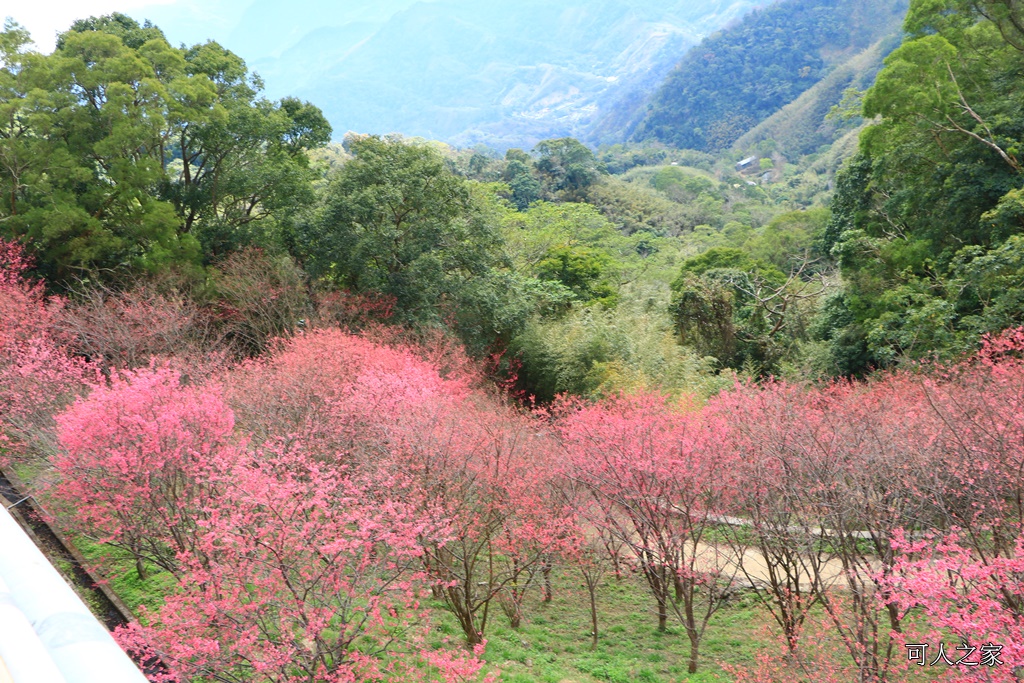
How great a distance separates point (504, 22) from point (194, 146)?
483ft

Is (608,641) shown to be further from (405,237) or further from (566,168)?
(566,168)

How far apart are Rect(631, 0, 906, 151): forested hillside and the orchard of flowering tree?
76843 millimetres

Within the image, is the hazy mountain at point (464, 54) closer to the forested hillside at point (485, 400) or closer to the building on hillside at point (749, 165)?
the building on hillside at point (749, 165)

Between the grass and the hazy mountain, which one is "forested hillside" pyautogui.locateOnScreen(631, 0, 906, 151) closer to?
the hazy mountain

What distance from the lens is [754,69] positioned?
82250 millimetres

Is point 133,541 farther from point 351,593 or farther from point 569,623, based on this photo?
point 569,623

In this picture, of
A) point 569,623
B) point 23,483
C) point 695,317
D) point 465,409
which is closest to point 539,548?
point 569,623

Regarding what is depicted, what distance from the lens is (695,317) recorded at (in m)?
18.9

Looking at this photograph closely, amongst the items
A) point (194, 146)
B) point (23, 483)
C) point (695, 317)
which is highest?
point (194, 146)

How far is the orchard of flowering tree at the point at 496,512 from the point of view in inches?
203

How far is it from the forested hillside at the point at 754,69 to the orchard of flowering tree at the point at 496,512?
7684 cm

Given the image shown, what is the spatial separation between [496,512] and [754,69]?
291 ft

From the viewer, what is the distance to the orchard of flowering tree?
5.16 m

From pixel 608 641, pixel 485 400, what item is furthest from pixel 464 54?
pixel 608 641
